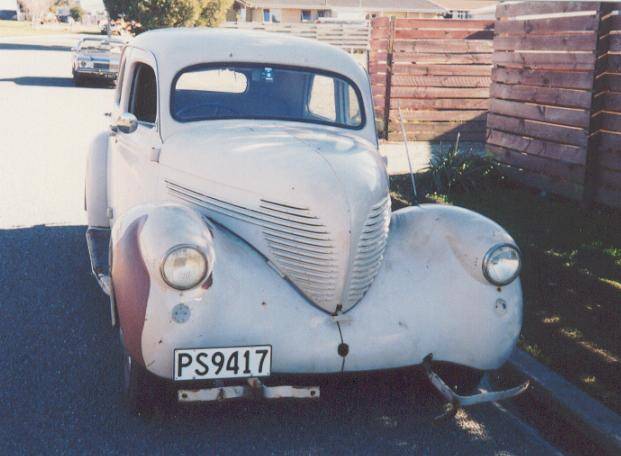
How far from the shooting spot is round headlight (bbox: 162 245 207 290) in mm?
4109

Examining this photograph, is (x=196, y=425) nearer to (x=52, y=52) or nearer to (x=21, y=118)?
(x=21, y=118)

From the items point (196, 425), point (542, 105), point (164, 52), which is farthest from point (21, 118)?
point (196, 425)

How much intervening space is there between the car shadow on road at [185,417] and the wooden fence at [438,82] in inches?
395

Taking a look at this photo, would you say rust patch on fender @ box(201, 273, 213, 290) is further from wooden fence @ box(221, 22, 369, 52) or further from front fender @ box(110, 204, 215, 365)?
wooden fence @ box(221, 22, 369, 52)

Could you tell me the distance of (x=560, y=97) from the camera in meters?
9.63

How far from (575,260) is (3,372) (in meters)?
4.41

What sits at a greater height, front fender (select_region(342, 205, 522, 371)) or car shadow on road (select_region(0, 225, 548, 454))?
front fender (select_region(342, 205, 522, 371))

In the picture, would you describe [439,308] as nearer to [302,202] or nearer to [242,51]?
[302,202]

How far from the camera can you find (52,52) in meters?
46.7

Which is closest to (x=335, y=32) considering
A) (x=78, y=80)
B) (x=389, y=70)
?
(x=78, y=80)

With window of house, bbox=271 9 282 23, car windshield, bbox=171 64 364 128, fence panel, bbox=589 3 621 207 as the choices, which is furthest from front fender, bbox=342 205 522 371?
window of house, bbox=271 9 282 23

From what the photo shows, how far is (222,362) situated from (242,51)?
7.92 ft

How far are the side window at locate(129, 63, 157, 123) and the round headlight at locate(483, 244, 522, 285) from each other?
2396 millimetres

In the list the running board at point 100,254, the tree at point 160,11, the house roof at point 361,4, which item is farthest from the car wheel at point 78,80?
the house roof at point 361,4
